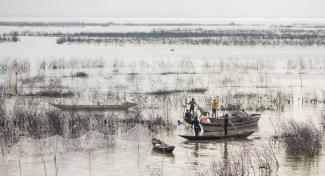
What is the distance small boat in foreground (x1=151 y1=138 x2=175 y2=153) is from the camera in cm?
2111

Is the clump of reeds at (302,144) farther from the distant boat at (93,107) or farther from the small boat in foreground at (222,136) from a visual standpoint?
the distant boat at (93,107)

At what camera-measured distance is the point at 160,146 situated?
2128cm

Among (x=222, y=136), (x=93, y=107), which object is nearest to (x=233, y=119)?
(x=222, y=136)

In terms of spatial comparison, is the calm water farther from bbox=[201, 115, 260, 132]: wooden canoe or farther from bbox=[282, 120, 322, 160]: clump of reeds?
bbox=[201, 115, 260, 132]: wooden canoe

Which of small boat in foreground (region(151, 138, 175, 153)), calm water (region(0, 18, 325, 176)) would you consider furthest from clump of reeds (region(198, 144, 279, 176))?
small boat in foreground (region(151, 138, 175, 153))

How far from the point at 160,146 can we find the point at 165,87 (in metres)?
14.3

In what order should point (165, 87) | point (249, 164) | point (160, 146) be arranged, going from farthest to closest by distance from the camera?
point (165, 87), point (160, 146), point (249, 164)

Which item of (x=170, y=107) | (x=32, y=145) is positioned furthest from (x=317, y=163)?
(x=170, y=107)

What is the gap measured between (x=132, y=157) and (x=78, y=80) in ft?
61.2

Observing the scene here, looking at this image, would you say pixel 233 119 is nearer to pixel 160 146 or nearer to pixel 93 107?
pixel 160 146

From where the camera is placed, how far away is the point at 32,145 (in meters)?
21.9

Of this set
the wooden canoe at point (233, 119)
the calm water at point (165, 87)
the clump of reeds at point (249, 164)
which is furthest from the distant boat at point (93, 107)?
the clump of reeds at point (249, 164)

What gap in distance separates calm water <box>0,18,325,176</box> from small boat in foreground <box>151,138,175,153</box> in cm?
19

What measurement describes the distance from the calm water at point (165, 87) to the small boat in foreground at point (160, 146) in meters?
0.19
